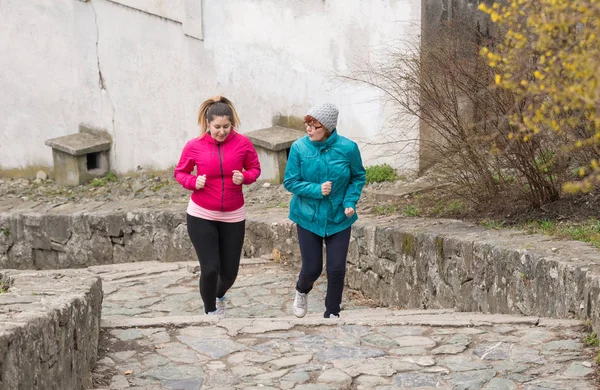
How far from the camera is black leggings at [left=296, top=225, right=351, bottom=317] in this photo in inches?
265

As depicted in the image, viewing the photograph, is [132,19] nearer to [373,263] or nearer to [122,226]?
[122,226]

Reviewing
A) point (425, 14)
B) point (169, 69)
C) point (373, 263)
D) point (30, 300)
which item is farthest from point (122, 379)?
point (169, 69)

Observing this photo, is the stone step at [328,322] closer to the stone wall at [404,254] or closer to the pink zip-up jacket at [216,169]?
the stone wall at [404,254]

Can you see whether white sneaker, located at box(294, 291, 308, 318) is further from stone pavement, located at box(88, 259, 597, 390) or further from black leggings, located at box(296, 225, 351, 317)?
stone pavement, located at box(88, 259, 597, 390)

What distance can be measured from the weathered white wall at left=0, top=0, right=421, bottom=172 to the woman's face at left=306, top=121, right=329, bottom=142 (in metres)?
3.60

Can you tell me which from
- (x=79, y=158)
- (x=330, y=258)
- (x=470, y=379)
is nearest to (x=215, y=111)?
(x=330, y=258)

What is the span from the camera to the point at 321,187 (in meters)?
6.54

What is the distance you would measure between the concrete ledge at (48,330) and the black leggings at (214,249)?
1.07m

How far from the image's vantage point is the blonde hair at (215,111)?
6727 mm

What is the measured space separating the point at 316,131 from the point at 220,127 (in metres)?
0.63

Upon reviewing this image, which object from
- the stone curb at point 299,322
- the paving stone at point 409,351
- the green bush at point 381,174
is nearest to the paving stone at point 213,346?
the stone curb at point 299,322

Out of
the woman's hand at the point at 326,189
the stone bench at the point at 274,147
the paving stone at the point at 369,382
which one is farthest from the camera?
the stone bench at the point at 274,147

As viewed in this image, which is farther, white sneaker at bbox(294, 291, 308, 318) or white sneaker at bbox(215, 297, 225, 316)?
white sneaker at bbox(215, 297, 225, 316)

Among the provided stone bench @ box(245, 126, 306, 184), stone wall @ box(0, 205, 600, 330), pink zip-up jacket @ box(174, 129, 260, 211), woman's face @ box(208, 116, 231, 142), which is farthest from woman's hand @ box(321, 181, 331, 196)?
stone bench @ box(245, 126, 306, 184)
